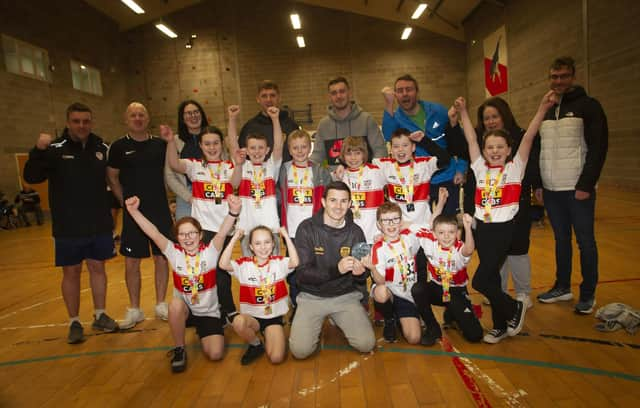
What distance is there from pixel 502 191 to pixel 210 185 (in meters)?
2.46

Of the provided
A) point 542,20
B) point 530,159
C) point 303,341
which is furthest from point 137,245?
point 542,20

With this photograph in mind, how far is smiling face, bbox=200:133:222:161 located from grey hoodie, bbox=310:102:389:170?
900mm

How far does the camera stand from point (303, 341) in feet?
9.74

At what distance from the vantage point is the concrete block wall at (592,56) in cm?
879

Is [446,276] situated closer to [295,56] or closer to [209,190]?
[209,190]

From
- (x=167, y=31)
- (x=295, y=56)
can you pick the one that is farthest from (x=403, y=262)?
(x=167, y=31)

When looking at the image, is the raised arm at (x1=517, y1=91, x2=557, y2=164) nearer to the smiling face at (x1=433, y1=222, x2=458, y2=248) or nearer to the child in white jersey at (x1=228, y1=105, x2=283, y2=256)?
the smiling face at (x1=433, y1=222, x2=458, y2=248)

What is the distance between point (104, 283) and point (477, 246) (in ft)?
11.0

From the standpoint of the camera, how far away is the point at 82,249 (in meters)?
3.61

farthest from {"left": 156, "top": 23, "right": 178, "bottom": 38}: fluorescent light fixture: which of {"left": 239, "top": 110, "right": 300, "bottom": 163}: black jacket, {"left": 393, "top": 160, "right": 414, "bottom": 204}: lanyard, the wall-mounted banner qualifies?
{"left": 393, "top": 160, "right": 414, "bottom": 204}: lanyard

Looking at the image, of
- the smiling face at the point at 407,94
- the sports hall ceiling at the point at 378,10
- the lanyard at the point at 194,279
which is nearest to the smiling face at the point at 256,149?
the lanyard at the point at 194,279

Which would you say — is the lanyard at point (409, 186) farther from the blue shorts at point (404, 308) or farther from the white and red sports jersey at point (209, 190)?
the white and red sports jersey at point (209, 190)

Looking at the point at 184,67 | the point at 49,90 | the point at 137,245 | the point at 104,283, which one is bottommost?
the point at 104,283

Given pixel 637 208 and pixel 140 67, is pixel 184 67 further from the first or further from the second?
pixel 637 208
